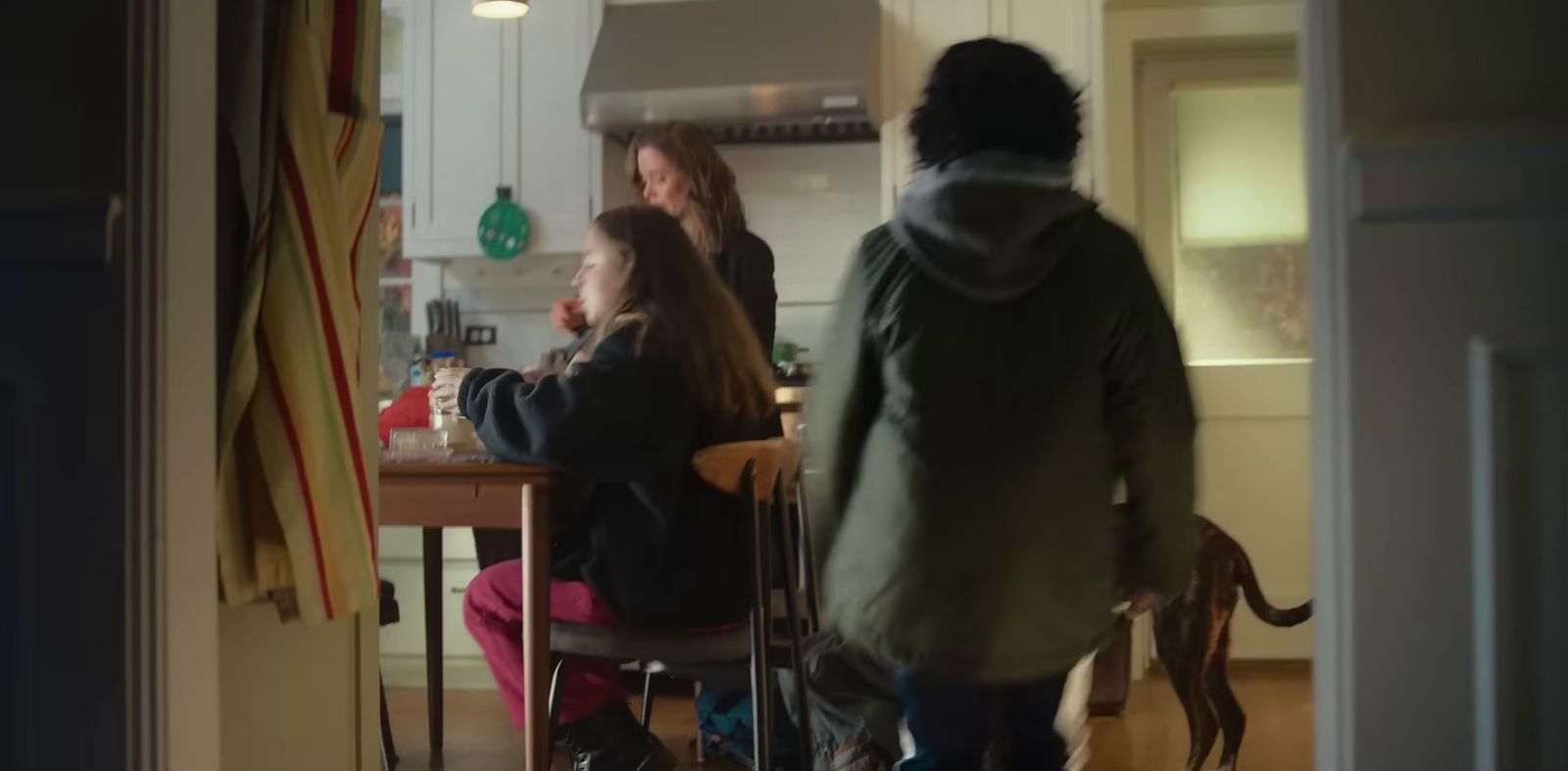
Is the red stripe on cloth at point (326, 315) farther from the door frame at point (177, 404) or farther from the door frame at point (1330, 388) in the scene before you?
the door frame at point (1330, 388)

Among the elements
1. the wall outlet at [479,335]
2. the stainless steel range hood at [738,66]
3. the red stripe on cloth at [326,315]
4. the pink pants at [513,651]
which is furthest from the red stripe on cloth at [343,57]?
the wall outlet at [479,335]

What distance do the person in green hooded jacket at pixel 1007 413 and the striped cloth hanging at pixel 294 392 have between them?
57 centimetres

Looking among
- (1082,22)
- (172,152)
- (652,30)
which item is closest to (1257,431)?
(1082,22)

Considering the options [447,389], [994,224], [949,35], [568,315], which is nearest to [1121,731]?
[568,315]

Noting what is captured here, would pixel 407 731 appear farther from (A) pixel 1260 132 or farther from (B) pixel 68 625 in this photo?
(A) pixel 1260 132

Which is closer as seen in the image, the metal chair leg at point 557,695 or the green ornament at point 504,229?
the metal chair leg at point 557,695

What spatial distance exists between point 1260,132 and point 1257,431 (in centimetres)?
90

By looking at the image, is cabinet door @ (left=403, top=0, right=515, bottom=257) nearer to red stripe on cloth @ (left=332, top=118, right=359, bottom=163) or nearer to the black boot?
the black boot

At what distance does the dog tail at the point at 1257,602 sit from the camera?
2.62 metres

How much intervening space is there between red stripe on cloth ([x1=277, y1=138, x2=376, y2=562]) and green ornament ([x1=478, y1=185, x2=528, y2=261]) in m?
2.65

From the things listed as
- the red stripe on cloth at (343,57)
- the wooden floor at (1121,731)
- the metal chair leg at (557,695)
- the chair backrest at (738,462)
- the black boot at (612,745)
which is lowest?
the wooden floor at (1121,731)

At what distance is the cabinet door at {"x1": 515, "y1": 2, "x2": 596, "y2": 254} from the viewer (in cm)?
419

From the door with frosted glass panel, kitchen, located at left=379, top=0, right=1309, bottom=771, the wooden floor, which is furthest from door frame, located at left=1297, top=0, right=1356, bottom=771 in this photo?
the door with frosted glass panel

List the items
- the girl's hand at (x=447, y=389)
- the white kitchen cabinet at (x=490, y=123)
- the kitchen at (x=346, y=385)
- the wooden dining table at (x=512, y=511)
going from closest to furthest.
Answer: the kitchen at (x=346, y=385) < the wooden dining table at (x=512, y=511) < the girl's hand at (x=447, y=389) < the white kitchen cabinet at (x=490, y=123)
